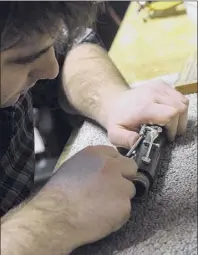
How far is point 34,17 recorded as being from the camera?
53cm

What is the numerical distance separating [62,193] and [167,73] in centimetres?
35

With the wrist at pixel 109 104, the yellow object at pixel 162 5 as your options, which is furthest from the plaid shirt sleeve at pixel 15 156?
the yellow object at pixel 162 5

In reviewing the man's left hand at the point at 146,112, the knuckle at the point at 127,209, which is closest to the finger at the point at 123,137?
the man's left hand at the point at 146,112

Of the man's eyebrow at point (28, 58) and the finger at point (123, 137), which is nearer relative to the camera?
the man's eyebrow at point (28, 58)

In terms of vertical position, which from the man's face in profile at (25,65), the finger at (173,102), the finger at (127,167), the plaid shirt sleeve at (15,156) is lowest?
the plaid shirt sleeve at (15,156)

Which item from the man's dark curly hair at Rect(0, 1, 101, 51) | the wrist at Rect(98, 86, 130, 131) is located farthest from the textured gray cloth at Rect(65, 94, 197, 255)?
the man's dark curly hair at Rect(0, 1, 101, 51)

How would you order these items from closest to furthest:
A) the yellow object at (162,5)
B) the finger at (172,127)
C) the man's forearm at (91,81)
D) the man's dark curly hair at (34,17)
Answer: the man's dark curly hair at (34,17) → the finger at (172,127) → the man's forearm at (91,81) → the yellow object at (162,5)

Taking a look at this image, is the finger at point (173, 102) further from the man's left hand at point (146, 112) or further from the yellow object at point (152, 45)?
the yellow object at point (152, 45)

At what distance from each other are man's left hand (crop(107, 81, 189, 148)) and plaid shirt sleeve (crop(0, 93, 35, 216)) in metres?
0.13

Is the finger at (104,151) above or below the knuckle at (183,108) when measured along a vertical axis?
above

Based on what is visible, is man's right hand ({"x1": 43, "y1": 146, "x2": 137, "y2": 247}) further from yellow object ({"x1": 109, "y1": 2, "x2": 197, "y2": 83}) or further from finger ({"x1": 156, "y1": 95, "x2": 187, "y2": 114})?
yellow object ({"x1": 109, "y1": 2, "x2": 197, "y2": 83})

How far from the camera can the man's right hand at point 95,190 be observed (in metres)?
0.62

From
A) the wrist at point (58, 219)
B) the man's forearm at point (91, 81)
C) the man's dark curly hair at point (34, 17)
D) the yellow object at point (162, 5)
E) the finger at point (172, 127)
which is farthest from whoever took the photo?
the yellow object at point (162, 5)

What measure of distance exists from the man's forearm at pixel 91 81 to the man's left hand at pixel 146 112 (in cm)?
3
